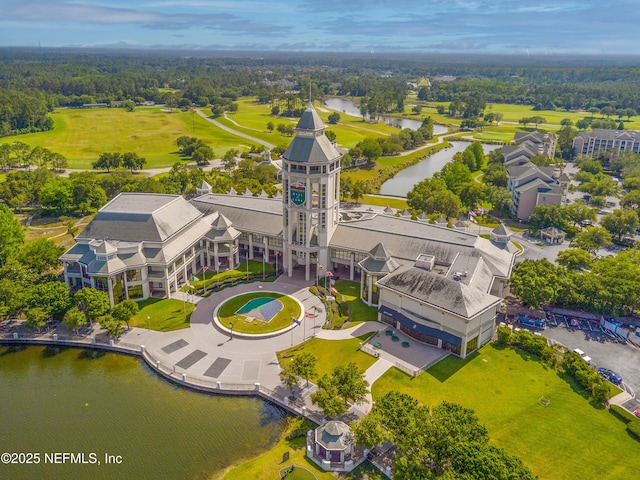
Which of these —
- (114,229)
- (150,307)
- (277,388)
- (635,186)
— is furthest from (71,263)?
(635,186)

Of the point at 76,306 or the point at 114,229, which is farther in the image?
the point at 114,229

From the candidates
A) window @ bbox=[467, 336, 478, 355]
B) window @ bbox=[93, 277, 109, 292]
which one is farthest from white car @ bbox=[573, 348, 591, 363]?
window @ bbox=[93, 277, 109, 292]

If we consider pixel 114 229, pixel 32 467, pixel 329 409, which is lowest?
pixel 32 467

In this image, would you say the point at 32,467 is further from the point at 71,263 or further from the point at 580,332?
the point at 580,332

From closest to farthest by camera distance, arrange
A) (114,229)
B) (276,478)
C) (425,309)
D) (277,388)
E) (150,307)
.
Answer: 1. (276,478)
2. (277,388)
3. (425,309)
4. (150,307)
5. (114,229)

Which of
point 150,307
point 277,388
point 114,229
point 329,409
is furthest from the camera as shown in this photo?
point 114,229

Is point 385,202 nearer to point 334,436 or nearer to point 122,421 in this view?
point 334,436

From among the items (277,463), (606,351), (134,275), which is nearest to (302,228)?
(134,275)
